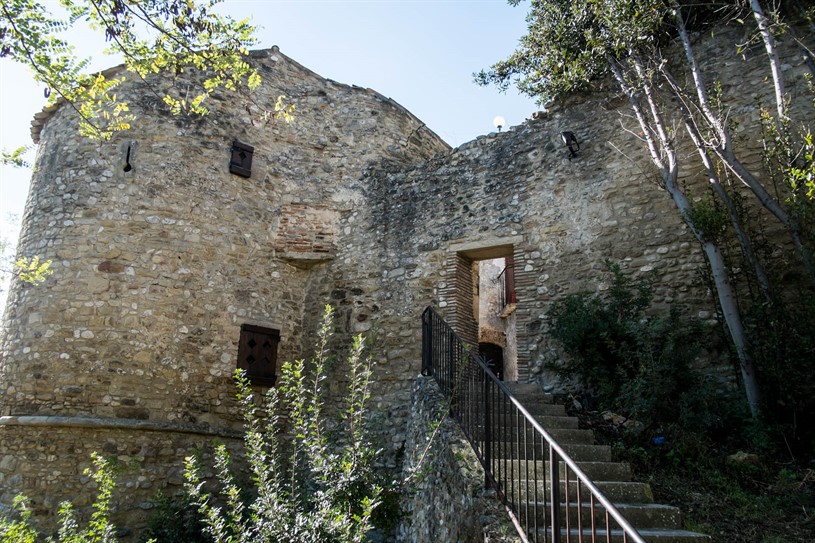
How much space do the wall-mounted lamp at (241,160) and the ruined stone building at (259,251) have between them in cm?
2

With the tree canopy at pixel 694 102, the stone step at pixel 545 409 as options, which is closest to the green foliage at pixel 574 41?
the tree canopy at pixel 694 102

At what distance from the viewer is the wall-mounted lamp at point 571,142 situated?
7.70 meters

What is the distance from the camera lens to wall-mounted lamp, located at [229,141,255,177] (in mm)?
8797

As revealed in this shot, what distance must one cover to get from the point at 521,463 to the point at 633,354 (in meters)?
2.17

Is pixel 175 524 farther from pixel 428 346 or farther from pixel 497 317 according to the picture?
pixel 497 317

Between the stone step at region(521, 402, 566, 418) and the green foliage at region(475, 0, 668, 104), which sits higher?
the green foliage at region(475, 0, 668, 104)

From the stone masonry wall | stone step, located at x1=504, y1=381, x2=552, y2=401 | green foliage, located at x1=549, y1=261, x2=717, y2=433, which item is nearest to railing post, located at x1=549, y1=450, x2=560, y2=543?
green foliage, located at x1=549, y1=261, x2=717, y2=433

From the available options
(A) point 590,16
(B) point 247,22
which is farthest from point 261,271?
(A) point 590,16

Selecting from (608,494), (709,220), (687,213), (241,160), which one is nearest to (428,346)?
(608,494)

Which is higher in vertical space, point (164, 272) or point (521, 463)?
point (164, 272)

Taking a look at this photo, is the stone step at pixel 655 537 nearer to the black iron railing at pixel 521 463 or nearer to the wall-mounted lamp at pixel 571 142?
the black iron railing at pixel 521 463

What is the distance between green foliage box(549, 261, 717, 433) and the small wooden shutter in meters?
4.11

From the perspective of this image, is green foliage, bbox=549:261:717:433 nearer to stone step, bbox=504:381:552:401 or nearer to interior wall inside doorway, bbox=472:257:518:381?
stone step, bbox=504:381:552:401

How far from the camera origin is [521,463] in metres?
4.50
